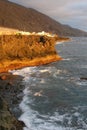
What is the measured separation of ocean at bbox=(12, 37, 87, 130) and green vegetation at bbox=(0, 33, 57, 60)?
13.7ft

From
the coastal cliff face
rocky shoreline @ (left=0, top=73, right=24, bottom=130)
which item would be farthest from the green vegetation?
rocky shoreline @ (left=0, top=73, right=24, bottom=130)

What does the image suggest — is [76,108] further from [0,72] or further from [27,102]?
[0,72]

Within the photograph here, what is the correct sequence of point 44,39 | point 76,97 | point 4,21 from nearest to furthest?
point 76,97 < point 44,39 < point 4,21

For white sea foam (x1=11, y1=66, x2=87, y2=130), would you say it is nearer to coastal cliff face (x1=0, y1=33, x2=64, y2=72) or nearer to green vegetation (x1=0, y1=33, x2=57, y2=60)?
coastal cliff face (x1=0, y1=33, x2=64, y2=72)

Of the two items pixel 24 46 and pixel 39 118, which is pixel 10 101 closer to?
pixel 39 118

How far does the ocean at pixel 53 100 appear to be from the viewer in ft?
57.2

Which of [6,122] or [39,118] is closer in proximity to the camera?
[6,122]

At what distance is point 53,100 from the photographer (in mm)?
22734

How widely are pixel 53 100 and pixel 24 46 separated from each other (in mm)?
20955

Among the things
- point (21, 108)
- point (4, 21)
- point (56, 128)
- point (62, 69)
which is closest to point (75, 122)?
point (56, 128)

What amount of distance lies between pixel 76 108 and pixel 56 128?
13.9ft

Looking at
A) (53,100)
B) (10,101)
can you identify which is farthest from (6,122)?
(53,100)

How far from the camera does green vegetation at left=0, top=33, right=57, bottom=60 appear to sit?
127ft

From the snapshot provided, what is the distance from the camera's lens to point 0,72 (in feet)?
112
